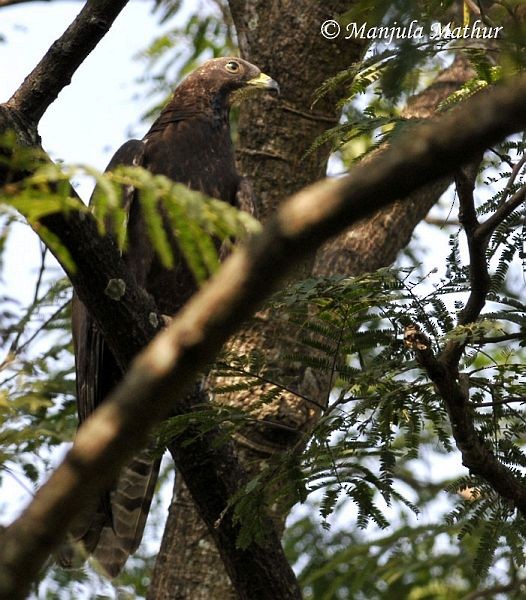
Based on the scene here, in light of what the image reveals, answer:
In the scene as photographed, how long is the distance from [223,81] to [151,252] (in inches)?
53.8

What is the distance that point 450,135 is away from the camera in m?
1.60

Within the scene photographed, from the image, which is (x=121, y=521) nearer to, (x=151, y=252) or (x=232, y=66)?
(x=151, y=252)

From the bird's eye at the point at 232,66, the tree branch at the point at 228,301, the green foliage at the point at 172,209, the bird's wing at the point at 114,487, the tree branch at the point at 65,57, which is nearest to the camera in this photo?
the tree branch at the point at 228,301

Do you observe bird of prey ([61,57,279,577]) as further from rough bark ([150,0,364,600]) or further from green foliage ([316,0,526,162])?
green foliage ([316,0,526,162])

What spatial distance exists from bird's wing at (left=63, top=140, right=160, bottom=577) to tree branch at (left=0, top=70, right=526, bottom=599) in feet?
10.4

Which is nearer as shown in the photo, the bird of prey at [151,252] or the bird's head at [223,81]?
the bird of prey at [151,252]

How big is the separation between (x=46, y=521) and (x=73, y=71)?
7.25 ft

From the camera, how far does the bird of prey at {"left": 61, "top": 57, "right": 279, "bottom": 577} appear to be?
197 inches

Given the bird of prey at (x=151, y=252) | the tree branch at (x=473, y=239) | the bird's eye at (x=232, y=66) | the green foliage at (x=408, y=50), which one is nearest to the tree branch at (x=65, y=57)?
the green foliage at (x=408, y=50)

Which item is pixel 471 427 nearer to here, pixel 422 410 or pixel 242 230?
pixel 422 410

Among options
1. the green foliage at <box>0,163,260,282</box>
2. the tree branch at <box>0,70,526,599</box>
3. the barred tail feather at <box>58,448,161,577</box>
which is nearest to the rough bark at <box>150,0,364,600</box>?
the barred tail feather at <box>58,448,161,577</box>

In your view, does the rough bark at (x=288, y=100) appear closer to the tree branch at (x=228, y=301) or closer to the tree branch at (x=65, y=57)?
the tree branch at (x=65, y=57)

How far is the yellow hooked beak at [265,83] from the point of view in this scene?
5414 millimetres

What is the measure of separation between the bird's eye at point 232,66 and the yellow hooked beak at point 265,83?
340mm
